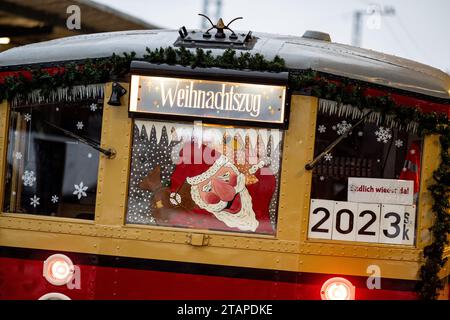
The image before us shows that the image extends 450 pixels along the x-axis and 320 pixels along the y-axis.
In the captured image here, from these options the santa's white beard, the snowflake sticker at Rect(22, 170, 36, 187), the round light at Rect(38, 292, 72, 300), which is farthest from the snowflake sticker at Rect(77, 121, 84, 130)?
the round light at Rect(38, 292, 72, 300)

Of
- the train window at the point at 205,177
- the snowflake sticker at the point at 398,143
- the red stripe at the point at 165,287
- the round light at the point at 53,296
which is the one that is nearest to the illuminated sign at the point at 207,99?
the train window at the point at 205,177

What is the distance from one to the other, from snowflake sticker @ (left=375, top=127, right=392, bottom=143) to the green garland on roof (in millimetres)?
102

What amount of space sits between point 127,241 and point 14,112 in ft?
4.42

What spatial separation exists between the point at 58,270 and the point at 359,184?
223 centimetres

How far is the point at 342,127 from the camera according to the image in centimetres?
459

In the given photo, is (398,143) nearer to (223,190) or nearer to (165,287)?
(223,190)

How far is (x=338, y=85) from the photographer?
4.53 meters

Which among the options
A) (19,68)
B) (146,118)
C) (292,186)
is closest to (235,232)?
(292,186)

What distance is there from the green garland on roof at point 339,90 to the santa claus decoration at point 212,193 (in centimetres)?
60

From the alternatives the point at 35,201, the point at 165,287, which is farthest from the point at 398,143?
the point at 35,201

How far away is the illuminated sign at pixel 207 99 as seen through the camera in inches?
178

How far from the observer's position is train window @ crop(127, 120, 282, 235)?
4.60 meters

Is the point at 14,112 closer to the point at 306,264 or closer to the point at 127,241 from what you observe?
the point at 127,241

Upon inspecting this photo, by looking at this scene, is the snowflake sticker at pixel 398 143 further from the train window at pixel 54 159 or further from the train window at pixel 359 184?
the train window at pixel 54 159
